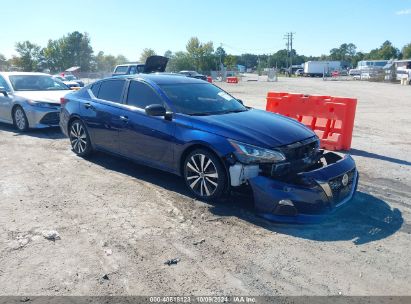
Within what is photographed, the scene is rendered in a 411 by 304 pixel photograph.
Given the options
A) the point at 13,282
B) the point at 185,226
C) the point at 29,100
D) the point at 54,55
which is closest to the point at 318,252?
the point at 185,226

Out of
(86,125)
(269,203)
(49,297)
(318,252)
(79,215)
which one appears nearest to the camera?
(49,297)

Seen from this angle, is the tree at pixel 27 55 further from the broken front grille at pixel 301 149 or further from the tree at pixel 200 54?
the broken front grille at pixel 301 149

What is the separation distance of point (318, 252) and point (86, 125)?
464 centimetres

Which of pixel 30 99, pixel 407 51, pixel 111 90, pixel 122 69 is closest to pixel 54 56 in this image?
pixel 122 69

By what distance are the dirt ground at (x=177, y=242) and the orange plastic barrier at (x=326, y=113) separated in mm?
1778

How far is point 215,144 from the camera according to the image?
15.3ft

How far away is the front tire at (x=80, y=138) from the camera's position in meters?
6.88

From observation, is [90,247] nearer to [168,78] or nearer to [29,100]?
[168,78]

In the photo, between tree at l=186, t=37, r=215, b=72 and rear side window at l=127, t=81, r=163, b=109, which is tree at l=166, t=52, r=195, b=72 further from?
rear side window at l=127, t=81, r=163, b=109

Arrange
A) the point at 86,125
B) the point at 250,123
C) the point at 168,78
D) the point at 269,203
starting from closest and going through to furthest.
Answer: the point at 269,203, the point at 250,123, the point at 168,78, the point at 86,125

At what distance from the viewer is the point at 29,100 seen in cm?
930

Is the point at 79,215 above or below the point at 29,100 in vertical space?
below

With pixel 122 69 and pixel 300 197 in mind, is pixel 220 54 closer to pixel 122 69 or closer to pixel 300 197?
pixel 122 69

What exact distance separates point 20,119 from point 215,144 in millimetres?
6968
